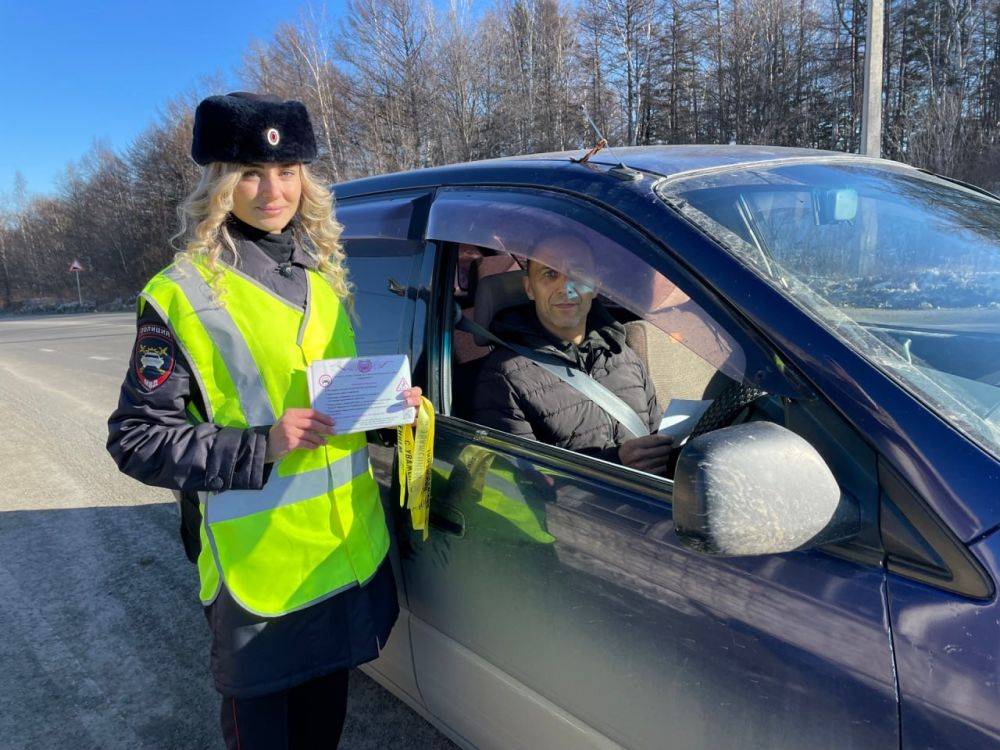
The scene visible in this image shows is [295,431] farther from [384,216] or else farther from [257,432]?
[384,216]

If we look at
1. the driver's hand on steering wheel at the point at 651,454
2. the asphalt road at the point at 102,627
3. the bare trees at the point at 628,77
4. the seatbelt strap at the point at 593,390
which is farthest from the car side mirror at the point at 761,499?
the bare trees at the point at 628,77

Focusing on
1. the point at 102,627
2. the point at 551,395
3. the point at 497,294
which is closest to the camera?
the point at 551,395

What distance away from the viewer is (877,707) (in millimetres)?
993

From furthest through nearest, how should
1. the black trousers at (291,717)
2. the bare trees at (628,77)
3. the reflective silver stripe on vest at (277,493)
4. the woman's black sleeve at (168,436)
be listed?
1. the bare trees at (628,77)
2. the black trousers at (291,717)
3. the reflective silver stripe on vest at (277,493)
4. the woman's black sleeve at (168,436)

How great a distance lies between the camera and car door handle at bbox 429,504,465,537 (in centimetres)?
171

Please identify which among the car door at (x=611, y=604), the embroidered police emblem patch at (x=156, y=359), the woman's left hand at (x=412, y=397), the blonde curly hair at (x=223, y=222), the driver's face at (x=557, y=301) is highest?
the blonde curly hair at (x=223, y=222)

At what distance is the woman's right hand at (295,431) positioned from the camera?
147 centimetres

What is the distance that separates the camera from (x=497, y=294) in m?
2.27

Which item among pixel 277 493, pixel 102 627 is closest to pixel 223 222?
pixel 277 493

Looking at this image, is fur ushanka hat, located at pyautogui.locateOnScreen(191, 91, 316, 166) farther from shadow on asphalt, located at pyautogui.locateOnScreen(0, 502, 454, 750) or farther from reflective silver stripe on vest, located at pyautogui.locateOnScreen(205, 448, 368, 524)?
shadow on asphalt, located at pyautogui.locateOnScreen(0, 502, 454, 750)

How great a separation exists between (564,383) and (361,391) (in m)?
0.66

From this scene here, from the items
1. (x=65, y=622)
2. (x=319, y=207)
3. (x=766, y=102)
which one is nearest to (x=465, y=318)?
(x=319, y=207)

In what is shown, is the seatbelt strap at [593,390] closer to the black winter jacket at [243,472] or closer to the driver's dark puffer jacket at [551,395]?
the driver's dark puffer jacket at [551,395]

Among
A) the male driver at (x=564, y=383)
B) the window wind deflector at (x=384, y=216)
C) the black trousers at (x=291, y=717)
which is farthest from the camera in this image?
the window wind deflector at (x=384, y=216)
